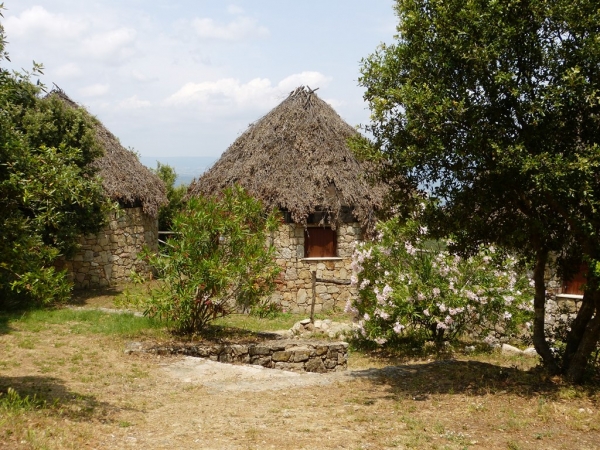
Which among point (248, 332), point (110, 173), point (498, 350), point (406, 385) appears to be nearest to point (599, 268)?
point (406, 385)

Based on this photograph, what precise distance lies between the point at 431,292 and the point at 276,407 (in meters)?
5.05

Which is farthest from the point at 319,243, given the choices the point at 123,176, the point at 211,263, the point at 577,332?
the point at 577,332

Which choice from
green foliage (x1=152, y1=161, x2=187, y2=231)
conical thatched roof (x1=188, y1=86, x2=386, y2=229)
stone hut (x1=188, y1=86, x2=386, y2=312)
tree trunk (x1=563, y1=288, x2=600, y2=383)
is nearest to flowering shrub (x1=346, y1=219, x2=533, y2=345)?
tree trunk (x1=563, y1=288, x2=600, y2=383)

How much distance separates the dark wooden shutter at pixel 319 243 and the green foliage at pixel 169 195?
1040cm

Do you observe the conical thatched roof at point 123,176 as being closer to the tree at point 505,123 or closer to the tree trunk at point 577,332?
the tree at point 505,123

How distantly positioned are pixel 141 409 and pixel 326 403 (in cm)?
228

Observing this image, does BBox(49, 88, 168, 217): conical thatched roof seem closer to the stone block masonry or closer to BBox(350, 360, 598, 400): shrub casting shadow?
the stone block masonry

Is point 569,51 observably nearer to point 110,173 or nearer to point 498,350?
point 498,350

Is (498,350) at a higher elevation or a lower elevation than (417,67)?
lower

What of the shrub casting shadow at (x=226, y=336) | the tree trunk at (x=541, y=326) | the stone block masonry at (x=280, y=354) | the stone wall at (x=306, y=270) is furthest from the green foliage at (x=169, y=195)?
the tree trunk at (x=541, y=326)

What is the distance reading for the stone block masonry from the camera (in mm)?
11312

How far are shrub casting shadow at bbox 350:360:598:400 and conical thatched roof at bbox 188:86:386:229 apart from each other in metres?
8.54

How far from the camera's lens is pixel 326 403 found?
25.6 feet

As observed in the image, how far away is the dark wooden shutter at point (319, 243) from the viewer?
60.1 ft
